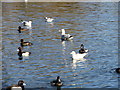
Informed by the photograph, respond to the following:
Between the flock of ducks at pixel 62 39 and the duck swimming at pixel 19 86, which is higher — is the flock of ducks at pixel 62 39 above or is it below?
above

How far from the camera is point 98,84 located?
2886cm

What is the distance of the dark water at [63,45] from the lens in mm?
30594

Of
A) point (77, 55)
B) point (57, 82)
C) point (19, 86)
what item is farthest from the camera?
point (77, 55)

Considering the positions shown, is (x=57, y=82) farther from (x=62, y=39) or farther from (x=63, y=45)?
(x=62, y=39)

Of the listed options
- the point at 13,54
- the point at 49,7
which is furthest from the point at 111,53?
the point at 49,7

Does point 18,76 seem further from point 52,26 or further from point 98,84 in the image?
point 52,26

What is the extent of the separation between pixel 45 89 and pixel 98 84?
378 cm

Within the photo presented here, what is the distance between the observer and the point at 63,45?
42.0 m

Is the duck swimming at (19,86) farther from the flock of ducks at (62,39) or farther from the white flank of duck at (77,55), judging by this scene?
the white flank of duck at (77,55)

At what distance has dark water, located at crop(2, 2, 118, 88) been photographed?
100 ft

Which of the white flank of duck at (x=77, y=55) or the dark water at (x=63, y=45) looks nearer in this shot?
the dark water at (x=63, y=45)

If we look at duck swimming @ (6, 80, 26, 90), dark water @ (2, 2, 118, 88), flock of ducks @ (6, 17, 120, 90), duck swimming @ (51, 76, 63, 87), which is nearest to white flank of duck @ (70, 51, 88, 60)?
flock of ducks @ (6, 17, 120, 90)

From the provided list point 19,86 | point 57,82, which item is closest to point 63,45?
point 57,82

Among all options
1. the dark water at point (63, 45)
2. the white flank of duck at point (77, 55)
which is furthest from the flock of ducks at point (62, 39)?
the dark water at point (63, 45)
